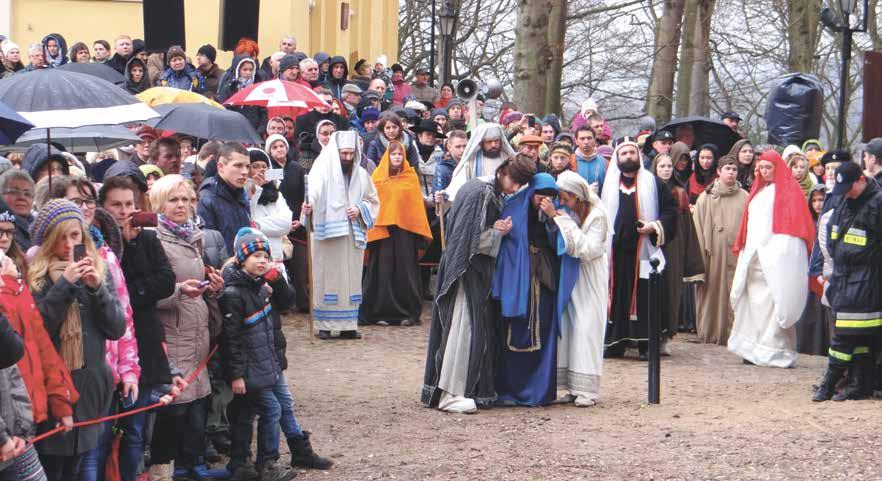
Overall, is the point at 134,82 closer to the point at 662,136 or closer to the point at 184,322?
the point at 662,136

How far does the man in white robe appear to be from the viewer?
1387cm

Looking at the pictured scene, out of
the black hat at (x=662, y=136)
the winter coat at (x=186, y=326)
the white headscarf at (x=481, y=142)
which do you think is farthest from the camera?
the black hat at (x=662, y=136)

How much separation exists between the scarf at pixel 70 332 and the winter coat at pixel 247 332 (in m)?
1.29

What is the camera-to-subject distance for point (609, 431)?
9.31 metres

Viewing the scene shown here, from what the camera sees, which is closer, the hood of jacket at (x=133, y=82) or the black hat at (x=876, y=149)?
the black hat at (x=876, y=149)

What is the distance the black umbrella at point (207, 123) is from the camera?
39.9 ft

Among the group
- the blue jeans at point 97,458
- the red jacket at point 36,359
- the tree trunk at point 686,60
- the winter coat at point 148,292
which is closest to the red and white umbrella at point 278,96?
A: the winter coat at point 148,292

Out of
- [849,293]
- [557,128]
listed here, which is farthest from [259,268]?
[557,128]

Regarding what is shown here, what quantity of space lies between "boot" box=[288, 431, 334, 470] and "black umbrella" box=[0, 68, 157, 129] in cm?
240

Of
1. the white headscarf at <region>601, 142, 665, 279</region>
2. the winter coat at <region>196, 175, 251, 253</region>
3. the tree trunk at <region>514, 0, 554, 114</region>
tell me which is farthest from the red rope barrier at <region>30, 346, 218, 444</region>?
the tree trunk at <region>514, 0, 554, 114</region>

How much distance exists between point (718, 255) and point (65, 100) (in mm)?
7408

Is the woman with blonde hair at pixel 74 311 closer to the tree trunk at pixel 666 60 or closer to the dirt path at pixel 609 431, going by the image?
the dirt path at pixel 609 431

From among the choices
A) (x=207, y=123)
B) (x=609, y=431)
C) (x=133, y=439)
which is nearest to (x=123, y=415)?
(x=133, y=439)

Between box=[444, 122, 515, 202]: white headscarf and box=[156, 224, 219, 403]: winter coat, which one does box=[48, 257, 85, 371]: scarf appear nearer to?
box=[156, 224, 219, 403]: winter coat
